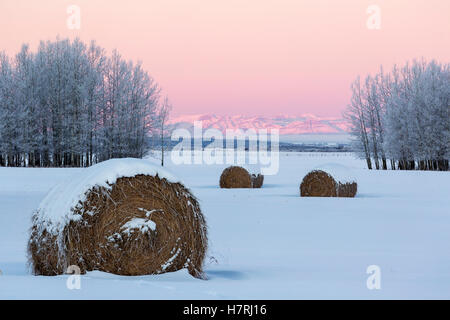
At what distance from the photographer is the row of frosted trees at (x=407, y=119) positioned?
4722 centimetres

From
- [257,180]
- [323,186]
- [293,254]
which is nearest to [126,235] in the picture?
[293,254]

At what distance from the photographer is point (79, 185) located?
24.1 ft

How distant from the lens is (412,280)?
297 inches

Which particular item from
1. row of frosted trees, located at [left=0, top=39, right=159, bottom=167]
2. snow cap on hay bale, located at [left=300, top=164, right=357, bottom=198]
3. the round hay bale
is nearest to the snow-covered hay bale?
the round hay bale

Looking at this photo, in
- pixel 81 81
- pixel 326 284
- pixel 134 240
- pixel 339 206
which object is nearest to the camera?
pixel 326 284

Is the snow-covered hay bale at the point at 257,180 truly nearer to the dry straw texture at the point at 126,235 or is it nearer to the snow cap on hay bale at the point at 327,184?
the snow cap on hay bale at the point at 327,184

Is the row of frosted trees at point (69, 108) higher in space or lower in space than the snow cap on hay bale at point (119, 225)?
higher

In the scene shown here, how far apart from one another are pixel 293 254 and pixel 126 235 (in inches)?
146

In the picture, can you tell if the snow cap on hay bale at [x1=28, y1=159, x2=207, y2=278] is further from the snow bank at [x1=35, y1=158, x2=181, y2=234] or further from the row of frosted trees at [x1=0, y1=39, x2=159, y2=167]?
the row of frosted trees at [x1=0, y1=39, x2=159, y2=167]

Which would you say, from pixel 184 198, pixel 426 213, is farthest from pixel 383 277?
pixel 426 213

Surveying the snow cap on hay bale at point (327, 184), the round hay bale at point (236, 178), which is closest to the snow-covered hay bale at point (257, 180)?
the round hay bale at point (236, 178)
